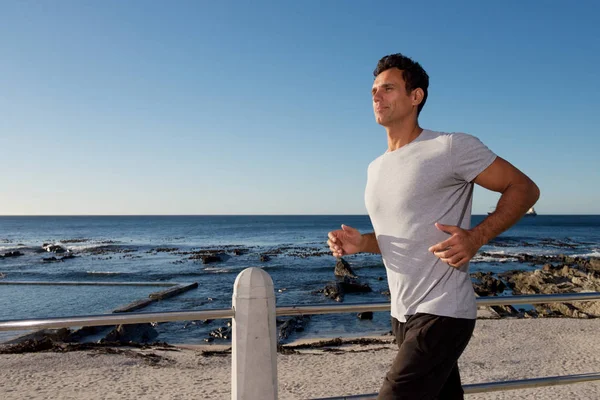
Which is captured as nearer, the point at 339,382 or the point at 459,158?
the point at 459,158

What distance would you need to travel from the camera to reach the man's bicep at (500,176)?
168cm

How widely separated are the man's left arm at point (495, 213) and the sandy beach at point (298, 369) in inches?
248

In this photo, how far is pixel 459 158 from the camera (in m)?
1.71

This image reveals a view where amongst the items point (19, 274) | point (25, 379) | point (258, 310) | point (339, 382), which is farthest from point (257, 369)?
point (19, 274)

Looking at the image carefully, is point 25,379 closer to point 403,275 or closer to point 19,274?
point 403,275

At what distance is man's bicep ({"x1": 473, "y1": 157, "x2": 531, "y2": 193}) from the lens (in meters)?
1.68

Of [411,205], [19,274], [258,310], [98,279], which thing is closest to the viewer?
[411,205]

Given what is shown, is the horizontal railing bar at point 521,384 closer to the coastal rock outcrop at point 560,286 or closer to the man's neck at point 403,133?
the man's neck at point 403,133

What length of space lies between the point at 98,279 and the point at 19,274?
7.01 m

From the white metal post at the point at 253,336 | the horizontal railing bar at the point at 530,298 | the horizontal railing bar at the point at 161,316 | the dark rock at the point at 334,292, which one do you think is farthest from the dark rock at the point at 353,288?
the white metal post at the point at 253,336

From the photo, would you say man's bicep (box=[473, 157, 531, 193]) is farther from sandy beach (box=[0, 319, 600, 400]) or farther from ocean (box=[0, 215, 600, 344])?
ocean (box=[0, 215, 600, 344])

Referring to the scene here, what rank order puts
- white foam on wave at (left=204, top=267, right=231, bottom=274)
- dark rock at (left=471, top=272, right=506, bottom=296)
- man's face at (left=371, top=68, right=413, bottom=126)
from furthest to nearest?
white foam on wave at (left=204, top=267, right=231, bottom=274)
dark rock at (left=471, top=272, right=506, bottom=296)
man's face at (left=371, top=68, right=413, bottom=126)

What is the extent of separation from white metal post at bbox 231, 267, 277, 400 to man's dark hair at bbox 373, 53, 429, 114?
105 centimetres

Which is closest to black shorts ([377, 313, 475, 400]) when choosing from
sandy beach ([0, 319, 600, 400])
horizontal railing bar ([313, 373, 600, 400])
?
horizontal railing bar ([313, 373, 600, 400])
